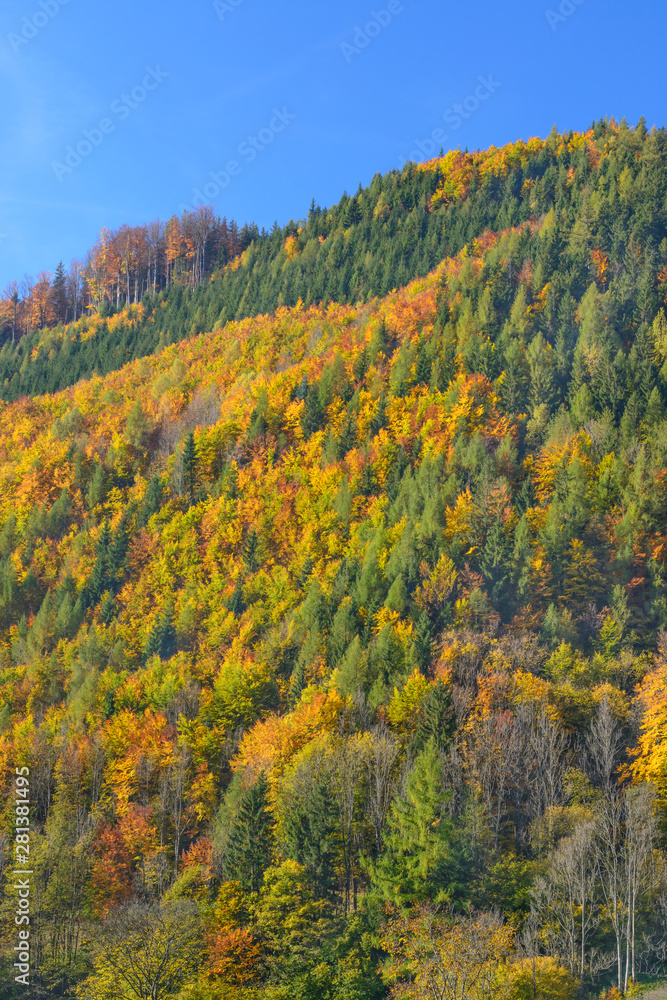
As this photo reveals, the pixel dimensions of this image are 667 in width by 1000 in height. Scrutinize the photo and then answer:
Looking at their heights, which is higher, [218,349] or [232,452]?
[218,349]

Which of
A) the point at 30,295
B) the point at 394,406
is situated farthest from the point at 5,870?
the point at 30,295

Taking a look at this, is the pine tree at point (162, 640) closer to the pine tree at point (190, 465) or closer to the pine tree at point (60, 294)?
the pine tree at point (190, 465)

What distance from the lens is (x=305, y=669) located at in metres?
62.5

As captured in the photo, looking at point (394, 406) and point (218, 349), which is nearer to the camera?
point (394, 406)

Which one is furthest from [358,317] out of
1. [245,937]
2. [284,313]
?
[245,937]

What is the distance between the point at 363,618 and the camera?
65188 mm

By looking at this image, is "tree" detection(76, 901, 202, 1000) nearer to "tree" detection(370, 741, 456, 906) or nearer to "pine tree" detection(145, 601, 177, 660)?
"tree" detection(370, 741, 456, 906)

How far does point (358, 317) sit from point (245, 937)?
287 ft

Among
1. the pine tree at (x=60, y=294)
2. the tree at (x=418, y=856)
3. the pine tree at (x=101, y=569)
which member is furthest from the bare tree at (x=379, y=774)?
the pine tree at (x=60, y=294)

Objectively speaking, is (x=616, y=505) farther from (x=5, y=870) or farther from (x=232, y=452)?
(x=5, y=870)

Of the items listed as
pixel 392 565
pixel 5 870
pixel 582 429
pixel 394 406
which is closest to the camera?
pixel 5 870

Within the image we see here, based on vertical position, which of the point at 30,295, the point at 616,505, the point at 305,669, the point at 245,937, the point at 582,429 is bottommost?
the point at 245,937

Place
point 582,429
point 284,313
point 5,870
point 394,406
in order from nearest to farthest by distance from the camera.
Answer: point 5,870, point 582,429, point 394,406, point 284,313

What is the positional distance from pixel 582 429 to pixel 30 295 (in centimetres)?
11681
